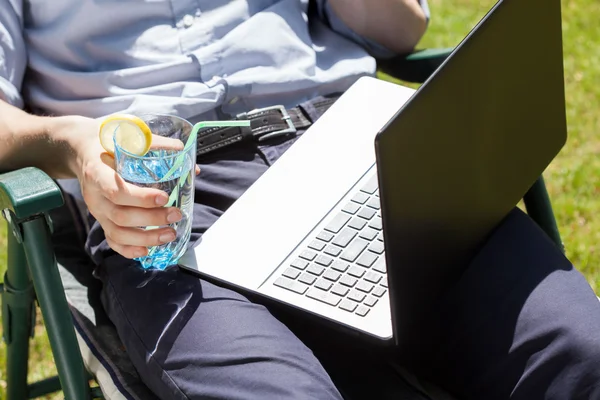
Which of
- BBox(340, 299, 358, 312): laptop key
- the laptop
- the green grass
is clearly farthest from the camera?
the green grass

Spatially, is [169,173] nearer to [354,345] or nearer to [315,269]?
[315,269]

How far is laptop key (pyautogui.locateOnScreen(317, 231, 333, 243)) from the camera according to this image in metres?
1.59

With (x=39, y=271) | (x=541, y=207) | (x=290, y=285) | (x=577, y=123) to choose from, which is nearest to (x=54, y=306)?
(x=39, y=271)

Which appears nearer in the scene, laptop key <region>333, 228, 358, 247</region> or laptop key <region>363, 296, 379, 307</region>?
laptop key <region>363, 296, 379, 307</region>

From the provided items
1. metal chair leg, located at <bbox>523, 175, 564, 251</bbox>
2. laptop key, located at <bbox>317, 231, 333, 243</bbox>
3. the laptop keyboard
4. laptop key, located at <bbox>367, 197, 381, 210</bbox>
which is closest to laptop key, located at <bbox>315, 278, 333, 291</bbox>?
the laptop keyboard

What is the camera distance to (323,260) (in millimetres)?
1548

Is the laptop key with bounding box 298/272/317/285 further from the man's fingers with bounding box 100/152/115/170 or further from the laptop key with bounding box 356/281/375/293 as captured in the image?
the man's fingers with bounding box 100/152/115/170

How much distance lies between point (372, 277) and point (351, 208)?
7.3 inches

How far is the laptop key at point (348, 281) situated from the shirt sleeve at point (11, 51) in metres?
0.77

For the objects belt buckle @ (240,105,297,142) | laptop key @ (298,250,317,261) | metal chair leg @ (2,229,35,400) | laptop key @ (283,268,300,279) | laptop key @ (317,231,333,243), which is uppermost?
belt buckle @ (240,105,297,142)

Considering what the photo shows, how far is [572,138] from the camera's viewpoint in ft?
10.9

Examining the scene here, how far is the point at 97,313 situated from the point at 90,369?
0.12 metres

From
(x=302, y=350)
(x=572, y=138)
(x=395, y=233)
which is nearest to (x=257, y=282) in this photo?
(x=302, y=350)

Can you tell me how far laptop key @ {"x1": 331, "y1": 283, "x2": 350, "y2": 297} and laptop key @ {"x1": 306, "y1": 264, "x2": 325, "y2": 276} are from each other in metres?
0.04
